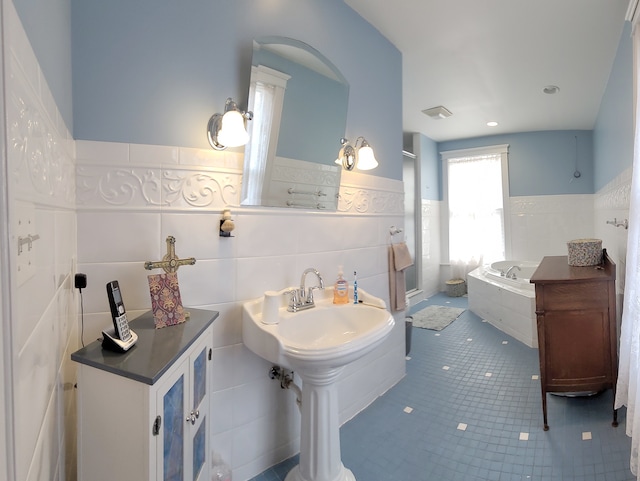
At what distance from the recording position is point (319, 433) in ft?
4.52

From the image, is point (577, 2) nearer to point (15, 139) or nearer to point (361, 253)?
point (361, 253)

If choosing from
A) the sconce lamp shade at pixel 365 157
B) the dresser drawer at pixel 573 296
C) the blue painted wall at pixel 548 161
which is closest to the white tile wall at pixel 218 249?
the sconce lamp shade at pixel 365 157

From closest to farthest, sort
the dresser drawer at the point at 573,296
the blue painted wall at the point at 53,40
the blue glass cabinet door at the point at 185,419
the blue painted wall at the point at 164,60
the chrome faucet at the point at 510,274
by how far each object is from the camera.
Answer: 1. the blue painted wall at the point at 53,40
2. the blue glass cabinet door at the point at 185,419
3. the blue painted wall at the point at 164,60
4. the dresser drawer at the point at 573,296
5. the chrome faucet at the point at 510,274

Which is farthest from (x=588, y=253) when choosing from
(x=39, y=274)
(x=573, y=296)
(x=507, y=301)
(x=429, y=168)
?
(x=429, y=168)

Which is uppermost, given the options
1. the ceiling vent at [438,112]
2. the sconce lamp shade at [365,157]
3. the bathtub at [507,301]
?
the ceiling vent at [438,112]

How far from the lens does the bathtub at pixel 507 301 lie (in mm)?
3055

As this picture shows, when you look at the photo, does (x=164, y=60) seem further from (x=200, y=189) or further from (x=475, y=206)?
(x=475, y=206)

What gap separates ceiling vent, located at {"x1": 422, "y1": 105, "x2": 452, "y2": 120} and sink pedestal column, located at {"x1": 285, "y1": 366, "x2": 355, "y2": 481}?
3.37 metres

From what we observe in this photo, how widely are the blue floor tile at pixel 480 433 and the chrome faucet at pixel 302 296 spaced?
789 millimetres

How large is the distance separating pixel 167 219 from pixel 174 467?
0.84 m

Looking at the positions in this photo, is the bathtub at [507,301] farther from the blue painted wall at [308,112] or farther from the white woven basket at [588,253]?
the blue painted wall at [308,112]

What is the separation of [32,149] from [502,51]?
3005mm

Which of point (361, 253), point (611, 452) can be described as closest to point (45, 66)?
point (361, 253)

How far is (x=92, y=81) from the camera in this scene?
1.14 m
